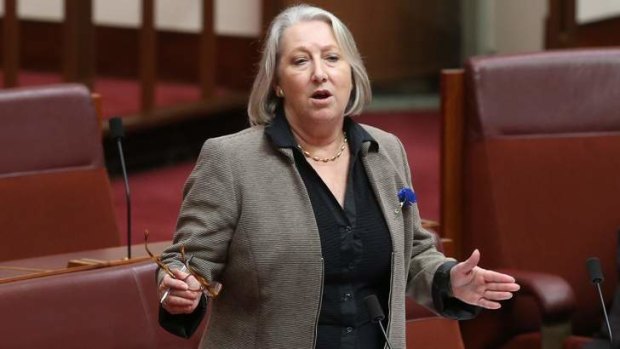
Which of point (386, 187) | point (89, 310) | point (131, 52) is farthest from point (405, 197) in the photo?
point (131, 52)

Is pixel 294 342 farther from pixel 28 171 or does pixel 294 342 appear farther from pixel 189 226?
pixel 28 171

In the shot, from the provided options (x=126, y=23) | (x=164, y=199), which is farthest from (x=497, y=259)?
(x=126, y=23)

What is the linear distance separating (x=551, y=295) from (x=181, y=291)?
1.88ft

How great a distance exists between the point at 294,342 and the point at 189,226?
0.10 meters

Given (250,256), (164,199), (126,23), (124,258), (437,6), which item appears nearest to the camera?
(250,256)

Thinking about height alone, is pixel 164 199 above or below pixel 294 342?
below

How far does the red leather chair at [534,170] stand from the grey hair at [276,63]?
1.75 ft

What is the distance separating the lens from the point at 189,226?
2.91 ft

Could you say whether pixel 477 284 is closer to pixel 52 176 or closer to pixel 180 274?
pixel 180 274

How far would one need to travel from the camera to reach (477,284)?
894 millimetres

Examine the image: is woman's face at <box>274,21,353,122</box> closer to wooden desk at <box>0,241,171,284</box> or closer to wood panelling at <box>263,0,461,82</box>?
wooden desk at <box>0,241,171,284</box>

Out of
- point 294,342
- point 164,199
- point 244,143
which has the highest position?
point 244,143

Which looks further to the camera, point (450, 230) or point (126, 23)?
point (126, 23)

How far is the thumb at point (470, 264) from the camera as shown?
88 cm
